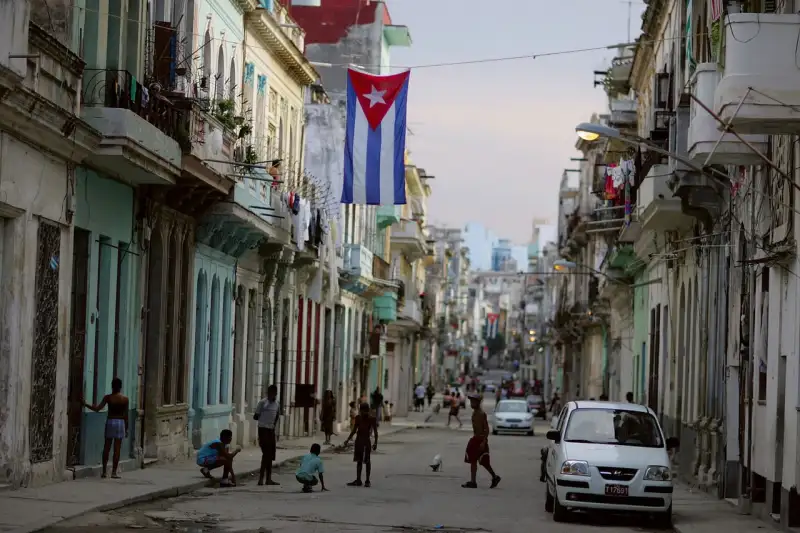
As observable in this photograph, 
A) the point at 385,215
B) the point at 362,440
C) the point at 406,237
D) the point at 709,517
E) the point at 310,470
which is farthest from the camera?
the point at 406,237

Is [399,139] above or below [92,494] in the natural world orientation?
above

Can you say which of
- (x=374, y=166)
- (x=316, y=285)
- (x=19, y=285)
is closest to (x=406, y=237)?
(x=316, y=285)

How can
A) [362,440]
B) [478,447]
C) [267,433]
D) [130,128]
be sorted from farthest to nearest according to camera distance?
[478,447] < [362,440] < [267,433] < [130,128]

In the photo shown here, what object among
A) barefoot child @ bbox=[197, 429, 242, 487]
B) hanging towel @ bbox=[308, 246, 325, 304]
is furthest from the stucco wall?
hanging towel @ bbox=[308, 246, 325, 304]

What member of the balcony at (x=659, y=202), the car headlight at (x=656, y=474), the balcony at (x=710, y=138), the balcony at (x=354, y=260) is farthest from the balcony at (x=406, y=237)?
the car headlight at (x=656, y=474)

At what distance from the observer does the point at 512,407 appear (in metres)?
59.2

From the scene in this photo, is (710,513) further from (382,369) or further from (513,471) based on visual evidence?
(382,369)

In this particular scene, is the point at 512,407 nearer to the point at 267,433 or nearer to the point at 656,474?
the point at 267,433

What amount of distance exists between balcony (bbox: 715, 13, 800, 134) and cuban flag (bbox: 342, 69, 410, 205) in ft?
35.8

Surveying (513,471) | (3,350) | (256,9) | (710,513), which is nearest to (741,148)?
(710,513)

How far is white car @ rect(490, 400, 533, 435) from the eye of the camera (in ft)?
190

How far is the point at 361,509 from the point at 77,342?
5.49 meters

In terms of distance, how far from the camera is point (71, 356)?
77.9ft

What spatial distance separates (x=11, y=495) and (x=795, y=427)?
9649 mm
